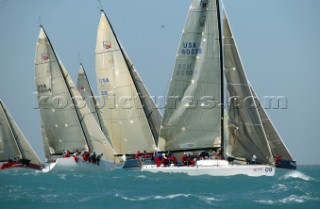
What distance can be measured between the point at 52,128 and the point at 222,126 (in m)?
17.9

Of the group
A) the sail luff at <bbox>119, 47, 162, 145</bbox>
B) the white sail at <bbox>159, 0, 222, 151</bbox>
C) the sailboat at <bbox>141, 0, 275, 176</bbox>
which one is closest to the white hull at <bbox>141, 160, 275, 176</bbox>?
the sailboat at <bbox>141, 0, 275, 176</bbox>

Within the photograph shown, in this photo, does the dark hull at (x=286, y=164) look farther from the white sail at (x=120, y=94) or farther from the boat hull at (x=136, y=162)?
the white sail at (x=120, y=94)

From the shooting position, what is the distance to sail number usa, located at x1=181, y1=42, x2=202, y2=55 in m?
50.7

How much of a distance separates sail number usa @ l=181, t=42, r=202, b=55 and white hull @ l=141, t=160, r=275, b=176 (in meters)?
7.06

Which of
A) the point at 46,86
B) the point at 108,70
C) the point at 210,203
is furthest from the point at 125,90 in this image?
the point at 210,203

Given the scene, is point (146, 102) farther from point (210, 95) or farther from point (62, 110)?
point (210, 95)

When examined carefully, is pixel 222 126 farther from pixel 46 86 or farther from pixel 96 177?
pixel 46 86

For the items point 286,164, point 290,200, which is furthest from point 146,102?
point 290,200

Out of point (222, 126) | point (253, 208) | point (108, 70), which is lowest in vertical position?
point (253, 208)

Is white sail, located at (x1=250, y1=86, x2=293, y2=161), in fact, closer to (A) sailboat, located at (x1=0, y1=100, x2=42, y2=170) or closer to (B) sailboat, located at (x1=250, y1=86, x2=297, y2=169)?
(B) sailboat, located at (x1=250, y1=86, x2=297, y2=169)

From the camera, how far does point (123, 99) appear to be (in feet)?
202

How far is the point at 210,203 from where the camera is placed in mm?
37031

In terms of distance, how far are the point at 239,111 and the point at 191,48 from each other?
5.10 m

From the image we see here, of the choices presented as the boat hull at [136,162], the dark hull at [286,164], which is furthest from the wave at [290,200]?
the boat hull at [136,162]
